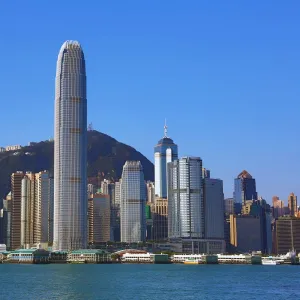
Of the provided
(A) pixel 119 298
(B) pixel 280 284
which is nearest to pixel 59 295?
(A) pixel 119 298

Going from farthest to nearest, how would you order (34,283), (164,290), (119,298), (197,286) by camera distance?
(34,283)
(197,286)
(164,290)
(119,298)

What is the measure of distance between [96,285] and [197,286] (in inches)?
692

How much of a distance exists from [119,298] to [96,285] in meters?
24.7

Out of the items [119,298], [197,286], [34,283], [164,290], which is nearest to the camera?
[119,298]

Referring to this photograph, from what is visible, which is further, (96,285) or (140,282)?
(140,282)

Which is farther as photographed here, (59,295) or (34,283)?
(34,283)

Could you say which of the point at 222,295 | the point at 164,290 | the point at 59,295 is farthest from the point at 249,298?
the point at 59,295

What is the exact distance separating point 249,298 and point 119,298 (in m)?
18.4

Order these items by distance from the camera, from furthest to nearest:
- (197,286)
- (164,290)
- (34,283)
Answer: (34,283)
(197,286)
(164,290)

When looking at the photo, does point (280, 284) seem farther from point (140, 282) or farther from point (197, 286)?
point (140, 282)

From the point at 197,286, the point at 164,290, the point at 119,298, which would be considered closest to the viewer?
the point at 119,298

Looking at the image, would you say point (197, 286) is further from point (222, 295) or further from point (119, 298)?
point (119, 298)

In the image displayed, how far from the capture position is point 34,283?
132 meters

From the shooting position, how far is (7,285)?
419ft
